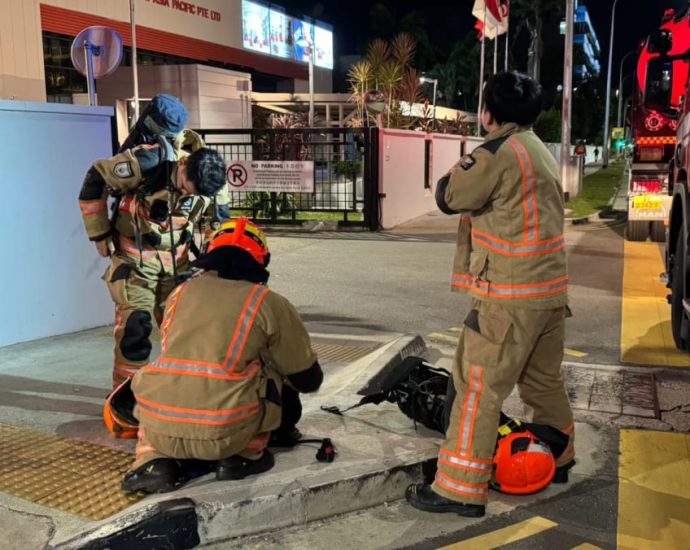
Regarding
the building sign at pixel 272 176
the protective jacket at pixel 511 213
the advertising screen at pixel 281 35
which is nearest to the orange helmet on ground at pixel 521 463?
the protective jacket at pixel 511 213

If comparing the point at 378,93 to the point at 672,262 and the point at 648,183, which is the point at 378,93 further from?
the point at 672,262

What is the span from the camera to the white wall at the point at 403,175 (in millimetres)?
13941

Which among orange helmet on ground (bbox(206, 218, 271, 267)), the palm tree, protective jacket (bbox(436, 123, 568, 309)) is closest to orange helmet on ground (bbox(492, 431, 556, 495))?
protective jacket (bbox(436, 123, 568, 309))

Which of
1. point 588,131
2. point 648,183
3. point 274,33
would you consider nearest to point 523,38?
point 588,131

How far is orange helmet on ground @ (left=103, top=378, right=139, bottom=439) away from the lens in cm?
379

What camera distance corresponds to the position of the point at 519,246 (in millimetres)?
3211

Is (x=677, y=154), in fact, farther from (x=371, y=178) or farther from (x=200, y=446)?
(x=371, y=178)

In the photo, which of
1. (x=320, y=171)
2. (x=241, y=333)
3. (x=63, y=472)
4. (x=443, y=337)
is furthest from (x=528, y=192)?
(x=320, y=171)

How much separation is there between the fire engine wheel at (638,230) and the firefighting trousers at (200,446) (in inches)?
391

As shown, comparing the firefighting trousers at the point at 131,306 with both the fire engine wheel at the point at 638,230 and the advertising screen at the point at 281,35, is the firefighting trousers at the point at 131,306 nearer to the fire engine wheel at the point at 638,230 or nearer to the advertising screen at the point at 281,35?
the fire engine wheel at the point at 638,230

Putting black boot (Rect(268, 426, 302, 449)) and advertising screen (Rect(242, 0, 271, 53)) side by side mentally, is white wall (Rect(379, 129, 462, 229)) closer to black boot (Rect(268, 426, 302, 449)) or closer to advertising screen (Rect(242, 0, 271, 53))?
black boot (Rect(268, 426, 302, 449))

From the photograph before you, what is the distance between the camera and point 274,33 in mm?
35094

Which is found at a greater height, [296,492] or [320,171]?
[320,171]

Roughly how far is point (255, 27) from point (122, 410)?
31295 mm
